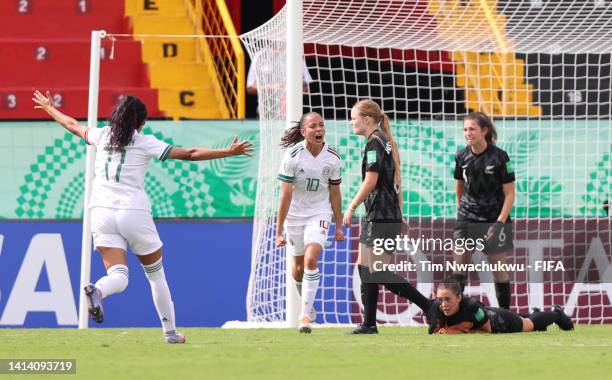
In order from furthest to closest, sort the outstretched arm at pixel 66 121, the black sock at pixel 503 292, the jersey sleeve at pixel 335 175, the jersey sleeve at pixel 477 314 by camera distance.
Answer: the black sock at pixel 503 292, the jersey sleeve at pixel 335 175, the jersey sleeve at pixel 477 314, the outstretched arm at pixel 66 121

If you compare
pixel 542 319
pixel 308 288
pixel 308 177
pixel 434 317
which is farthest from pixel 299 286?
pixel 542 319

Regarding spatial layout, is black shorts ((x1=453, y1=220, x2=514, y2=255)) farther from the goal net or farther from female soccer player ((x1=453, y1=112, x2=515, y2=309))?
the goal net

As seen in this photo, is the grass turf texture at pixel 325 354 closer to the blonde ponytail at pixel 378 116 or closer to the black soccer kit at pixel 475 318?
the black soccer kit at pixel 475 318

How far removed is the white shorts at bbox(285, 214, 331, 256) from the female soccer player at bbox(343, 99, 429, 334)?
387 mm

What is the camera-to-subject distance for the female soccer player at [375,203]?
9.20m

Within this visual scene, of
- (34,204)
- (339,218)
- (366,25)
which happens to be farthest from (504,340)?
(34,204)

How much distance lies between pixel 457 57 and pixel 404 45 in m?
2.87

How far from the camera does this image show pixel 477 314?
895 centimetres

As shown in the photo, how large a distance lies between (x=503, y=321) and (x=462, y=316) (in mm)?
320

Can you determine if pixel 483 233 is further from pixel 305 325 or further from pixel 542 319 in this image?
pixel 305 325

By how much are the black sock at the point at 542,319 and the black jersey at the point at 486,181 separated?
85 cm

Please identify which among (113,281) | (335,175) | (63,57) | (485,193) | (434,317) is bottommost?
(434,317)

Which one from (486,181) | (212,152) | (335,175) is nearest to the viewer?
(212,152)

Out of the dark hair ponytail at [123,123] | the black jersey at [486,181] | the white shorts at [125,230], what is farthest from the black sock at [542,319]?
the dark hair ponytail at [123,123]
